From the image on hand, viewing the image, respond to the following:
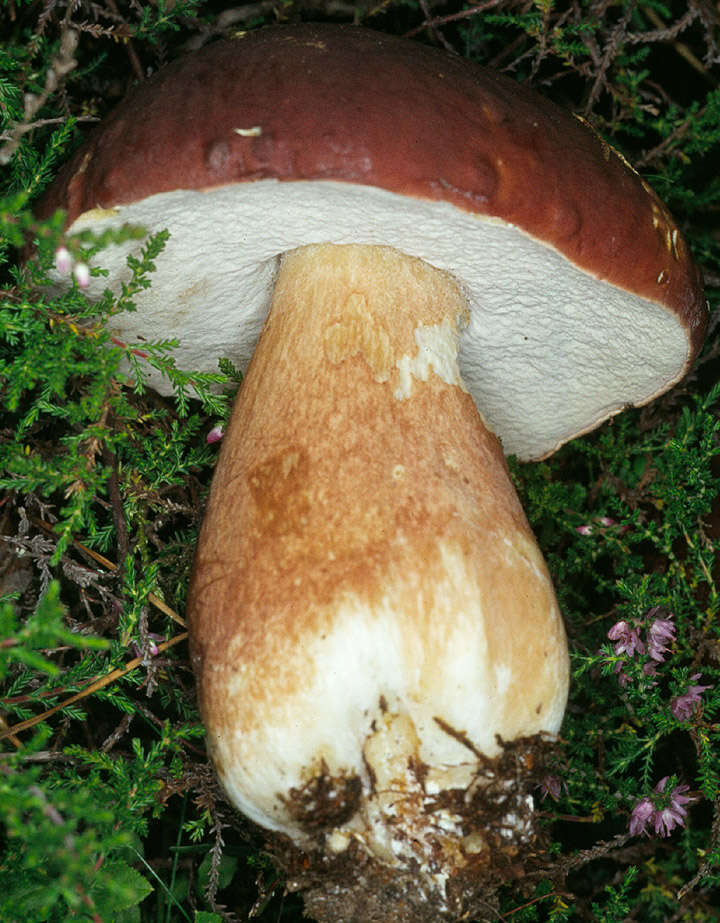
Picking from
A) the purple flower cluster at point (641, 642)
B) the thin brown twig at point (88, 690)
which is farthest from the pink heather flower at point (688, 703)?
the thin brown twig at point (88, 690)

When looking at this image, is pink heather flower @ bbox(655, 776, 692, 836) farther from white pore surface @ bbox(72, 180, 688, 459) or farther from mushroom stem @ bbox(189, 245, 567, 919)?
white pore surface @ bbox(72, 180, 688, 459)

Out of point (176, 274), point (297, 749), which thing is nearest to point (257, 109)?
point (176, 274)

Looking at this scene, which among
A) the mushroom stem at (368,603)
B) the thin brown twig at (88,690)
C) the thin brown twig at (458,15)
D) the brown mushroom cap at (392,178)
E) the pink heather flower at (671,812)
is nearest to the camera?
the brown mushroom cap at (392,178)

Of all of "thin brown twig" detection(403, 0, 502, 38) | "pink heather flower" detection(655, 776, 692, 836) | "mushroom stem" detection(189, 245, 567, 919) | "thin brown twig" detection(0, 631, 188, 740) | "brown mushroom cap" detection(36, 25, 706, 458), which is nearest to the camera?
"brown mushroom cap" detection(36, 25, 706, 458)

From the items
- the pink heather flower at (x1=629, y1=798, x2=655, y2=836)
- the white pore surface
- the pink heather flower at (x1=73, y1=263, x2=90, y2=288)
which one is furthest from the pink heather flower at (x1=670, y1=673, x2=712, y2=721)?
the pink heather flower at (x1=73, y1=263, x2=90, y2=288)

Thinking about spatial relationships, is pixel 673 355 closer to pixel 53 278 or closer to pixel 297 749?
pixel 297 749

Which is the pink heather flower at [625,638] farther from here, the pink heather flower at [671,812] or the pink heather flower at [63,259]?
the pink heather flower at [63,259]

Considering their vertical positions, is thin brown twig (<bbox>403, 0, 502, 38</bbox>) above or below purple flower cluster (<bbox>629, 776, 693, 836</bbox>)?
above
